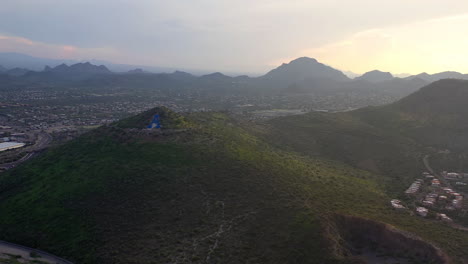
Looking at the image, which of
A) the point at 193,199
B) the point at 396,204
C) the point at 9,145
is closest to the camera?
the point at 193,199

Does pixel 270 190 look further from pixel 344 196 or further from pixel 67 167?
pixel 67 167

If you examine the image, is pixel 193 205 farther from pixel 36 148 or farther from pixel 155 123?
pixel 36 148

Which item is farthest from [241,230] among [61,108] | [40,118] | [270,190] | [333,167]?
[61,108]

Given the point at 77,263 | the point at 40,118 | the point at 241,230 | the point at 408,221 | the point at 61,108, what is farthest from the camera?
the point at 61,108

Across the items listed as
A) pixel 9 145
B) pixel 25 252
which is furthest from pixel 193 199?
pixel 9 145

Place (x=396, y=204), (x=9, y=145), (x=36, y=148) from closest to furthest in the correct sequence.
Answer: (x=396, y=204) < (x=36, y=148) < (x=9, y=145)

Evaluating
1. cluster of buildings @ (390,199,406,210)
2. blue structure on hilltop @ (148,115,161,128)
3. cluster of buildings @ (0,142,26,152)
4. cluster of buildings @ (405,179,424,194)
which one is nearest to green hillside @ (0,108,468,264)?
cluster of buildings @ (390,199,406,210)
